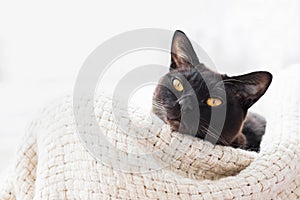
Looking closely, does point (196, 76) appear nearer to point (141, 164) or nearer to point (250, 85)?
point (250, 85)

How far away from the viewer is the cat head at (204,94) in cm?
85

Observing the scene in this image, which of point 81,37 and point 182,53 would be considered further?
point 81,37

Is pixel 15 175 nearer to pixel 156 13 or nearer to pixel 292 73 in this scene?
pixel 292 73

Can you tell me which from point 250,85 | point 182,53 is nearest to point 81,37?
point 182,53

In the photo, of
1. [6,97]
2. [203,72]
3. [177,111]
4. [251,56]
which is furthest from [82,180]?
[251,56]

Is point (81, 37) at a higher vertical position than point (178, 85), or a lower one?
higher

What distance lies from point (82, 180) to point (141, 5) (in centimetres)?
103

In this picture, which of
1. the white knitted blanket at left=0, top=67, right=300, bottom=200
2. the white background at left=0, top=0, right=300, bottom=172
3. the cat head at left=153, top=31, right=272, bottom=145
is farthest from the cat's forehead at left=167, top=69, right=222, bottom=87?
the white background at left=0, top=0, right=300, bottom=172

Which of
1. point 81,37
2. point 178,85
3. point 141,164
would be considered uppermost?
point 81,37

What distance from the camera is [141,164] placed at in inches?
28.7

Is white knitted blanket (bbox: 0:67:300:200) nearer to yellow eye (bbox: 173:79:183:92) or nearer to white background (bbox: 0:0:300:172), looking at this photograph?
yellow eye (bbox: 173:79:183:92)

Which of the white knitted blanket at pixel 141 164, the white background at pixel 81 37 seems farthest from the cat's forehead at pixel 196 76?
the white background at pixel 81 37

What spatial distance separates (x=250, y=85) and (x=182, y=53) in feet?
0.53

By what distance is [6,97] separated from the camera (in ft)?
4.86
